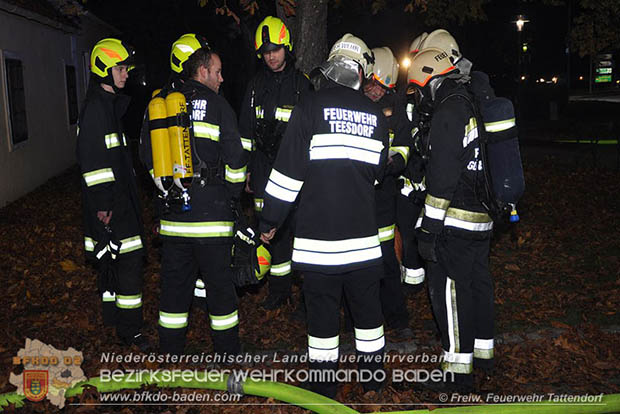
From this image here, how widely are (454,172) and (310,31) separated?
4.20m

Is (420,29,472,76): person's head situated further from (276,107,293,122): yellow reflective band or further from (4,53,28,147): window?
(4,53,28,147): window

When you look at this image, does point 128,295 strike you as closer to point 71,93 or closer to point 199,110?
point 199,110

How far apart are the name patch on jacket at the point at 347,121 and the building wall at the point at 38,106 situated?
30.0ft

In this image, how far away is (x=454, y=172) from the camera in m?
4.08

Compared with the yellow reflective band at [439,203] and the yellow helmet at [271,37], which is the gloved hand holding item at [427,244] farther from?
the yellow helmet at [271,37]

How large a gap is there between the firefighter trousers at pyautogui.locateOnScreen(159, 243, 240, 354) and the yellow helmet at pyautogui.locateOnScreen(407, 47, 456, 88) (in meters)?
1.83

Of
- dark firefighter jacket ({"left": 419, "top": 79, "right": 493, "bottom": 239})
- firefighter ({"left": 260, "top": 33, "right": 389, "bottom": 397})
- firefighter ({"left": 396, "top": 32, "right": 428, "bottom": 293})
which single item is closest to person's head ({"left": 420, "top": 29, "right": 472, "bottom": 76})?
dark firefighter jacket ({"left": 419, "top": 79, "right": 493, "bottom": 239})

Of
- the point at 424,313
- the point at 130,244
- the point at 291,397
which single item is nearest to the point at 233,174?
the point at 130,244

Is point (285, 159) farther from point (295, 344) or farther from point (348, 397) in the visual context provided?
point (295, 344)

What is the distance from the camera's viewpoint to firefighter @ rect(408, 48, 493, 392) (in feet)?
13.4

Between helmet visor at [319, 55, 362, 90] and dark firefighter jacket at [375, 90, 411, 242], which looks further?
dark firefighter jacket at [375, 90, 411, 242]

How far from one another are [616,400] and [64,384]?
360 cm

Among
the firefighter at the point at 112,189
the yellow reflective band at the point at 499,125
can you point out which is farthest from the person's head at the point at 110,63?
the yellow reflective band at the point at 499,125

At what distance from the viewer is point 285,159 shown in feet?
12.8
